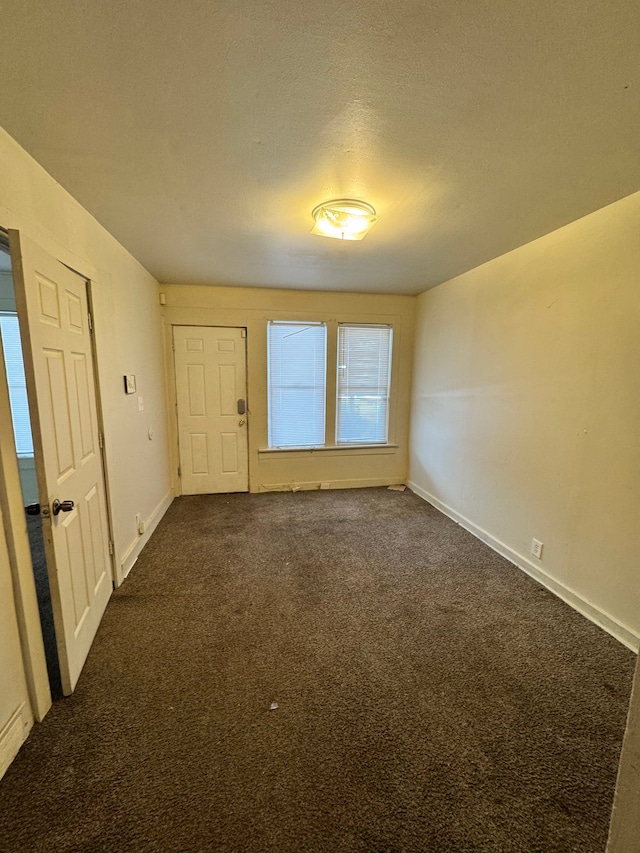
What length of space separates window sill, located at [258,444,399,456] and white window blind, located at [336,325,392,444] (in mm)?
66

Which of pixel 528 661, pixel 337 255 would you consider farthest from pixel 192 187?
pixel 528 661

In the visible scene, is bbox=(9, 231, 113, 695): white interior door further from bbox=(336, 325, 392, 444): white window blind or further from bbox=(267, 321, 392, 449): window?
bbox=(336, 325, 392, 444): white window blind

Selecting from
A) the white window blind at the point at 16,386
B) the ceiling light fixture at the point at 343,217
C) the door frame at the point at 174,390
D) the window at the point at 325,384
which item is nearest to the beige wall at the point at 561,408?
the window at the point at 325,384

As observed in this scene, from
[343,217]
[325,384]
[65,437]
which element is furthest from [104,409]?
[325,384]

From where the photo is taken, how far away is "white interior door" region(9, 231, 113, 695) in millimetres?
1364

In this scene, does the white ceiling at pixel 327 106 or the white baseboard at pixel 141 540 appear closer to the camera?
the white ceiling at pixel 327 106

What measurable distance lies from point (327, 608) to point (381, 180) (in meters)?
2.43

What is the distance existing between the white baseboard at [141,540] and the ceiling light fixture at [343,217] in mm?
2585

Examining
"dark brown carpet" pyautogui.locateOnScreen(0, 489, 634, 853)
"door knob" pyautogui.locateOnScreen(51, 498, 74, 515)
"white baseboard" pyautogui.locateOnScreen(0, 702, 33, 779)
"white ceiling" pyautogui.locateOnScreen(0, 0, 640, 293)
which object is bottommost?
"dark brown carpet" pyautogui.locateOnScreen(0, 489, 634, 853)

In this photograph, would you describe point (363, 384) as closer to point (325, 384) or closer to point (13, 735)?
point (325, 384)

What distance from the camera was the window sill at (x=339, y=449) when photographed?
4129mm

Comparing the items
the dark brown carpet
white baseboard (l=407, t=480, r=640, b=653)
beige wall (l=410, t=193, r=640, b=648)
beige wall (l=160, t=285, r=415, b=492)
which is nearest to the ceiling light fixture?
beige wall (l=410, t=193, r=640, b=648)

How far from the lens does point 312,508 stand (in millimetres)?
3678

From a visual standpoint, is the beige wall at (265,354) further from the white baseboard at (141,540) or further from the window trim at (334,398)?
the white baseboard at (141,540)
